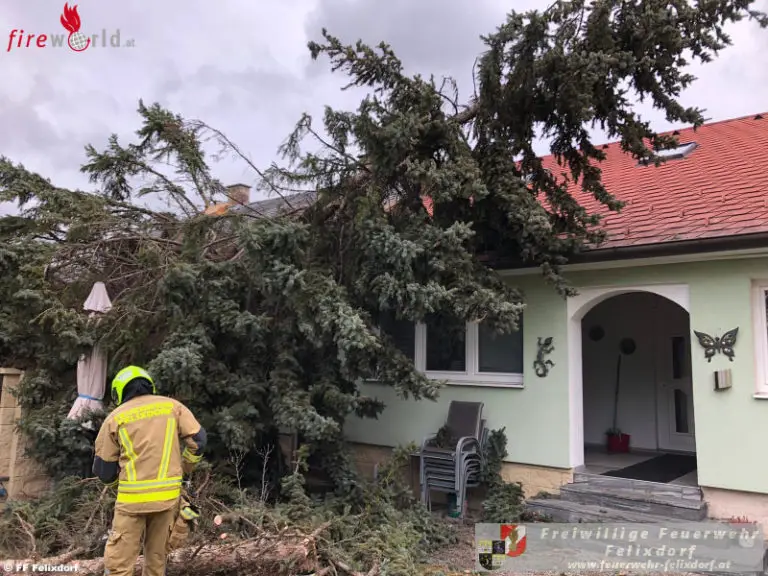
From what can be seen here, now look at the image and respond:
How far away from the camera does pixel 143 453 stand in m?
3.93

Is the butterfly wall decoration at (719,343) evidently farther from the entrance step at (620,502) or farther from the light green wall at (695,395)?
the entrance step at (620,502)

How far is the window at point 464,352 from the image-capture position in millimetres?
7969

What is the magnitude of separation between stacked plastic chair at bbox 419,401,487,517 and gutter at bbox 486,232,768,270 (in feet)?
7.22

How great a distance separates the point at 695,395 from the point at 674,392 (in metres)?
3.19

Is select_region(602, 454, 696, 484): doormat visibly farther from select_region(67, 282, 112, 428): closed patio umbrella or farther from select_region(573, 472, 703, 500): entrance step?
select_region(67, 282, 112, 428): closed patio umbrella

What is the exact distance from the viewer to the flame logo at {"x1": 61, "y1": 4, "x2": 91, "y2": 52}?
7.84 metres

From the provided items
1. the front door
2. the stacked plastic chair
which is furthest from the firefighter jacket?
the front door

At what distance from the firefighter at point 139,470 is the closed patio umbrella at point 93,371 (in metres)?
2.47

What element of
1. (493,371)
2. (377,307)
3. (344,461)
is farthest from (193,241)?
(493,371)

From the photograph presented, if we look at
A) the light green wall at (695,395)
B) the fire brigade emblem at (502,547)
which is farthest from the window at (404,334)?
the fire brigade emblem at (502,547)

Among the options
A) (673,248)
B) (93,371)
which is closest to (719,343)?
(673,248)

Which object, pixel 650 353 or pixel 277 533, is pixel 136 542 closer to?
pixel 277 533

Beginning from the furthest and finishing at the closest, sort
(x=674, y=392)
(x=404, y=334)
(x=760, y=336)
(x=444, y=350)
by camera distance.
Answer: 1. (x=674, y=392)
2. (x=404, y=334)
3. (x=444, y=350)
4. (x=760, y=336)

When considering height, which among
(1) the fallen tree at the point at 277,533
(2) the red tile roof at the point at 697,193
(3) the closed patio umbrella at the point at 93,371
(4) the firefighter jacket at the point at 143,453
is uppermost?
(2) the red tile roof at the point at 697,193
